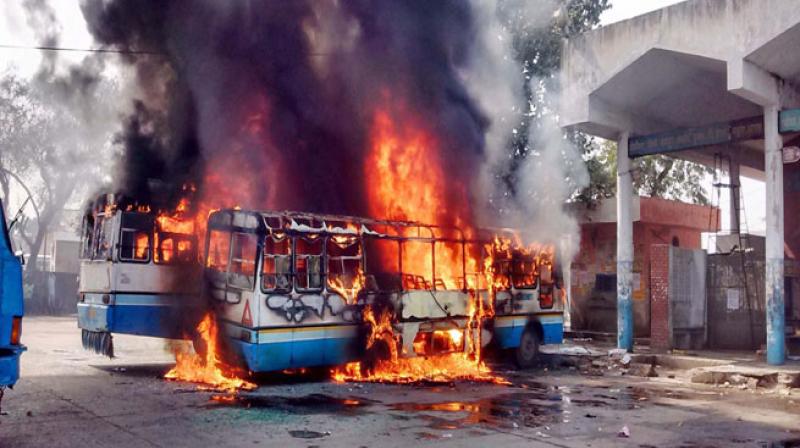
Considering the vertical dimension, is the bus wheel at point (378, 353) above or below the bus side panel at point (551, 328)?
below

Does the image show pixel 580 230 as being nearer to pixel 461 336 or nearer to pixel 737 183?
pixel 737 183

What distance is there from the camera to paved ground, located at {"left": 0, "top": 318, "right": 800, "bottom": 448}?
23.5 ft

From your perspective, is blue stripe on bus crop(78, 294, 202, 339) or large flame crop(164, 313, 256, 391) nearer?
large flame crop(164, 313, 256, 391)

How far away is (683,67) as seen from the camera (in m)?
15.4

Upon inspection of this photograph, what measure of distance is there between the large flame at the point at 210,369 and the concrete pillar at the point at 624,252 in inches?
364

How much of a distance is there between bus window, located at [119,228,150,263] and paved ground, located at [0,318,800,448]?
192cm

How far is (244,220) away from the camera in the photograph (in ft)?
34.1

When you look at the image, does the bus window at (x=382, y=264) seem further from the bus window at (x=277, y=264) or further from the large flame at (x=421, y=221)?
the bus window at (x=277, y=264)

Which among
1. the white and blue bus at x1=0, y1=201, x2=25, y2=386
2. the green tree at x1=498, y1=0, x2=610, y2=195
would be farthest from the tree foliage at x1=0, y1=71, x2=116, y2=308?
the white and blue bus at x1=0, y1=201, x2=25, y2=386

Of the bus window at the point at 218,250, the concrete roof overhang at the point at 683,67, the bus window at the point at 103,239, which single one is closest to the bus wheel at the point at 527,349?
the concrete roof overhang at the point at 683,67

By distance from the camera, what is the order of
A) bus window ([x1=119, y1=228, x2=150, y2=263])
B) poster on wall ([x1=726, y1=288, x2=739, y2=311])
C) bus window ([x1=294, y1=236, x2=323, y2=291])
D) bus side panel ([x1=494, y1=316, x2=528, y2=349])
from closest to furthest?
bus window ([x1=294, y1=236, x2=323, y2=291]), bus window ([x1=119, y1=228, x2=150, y2=263]), bus side panel ([x1=494, y1=316, x2=528, y2=349]), poster on wall ([x1=726, y1=288, x2=739, y2=311])

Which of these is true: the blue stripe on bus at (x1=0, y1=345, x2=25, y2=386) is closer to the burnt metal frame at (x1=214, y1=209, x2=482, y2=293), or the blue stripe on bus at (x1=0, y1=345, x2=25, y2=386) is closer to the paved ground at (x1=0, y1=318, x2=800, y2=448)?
the paved ground at (x1=0, y1=318, x2=800, y2=448)

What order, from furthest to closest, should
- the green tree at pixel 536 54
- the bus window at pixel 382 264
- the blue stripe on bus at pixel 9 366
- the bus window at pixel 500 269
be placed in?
→ the green tree at pixel 536 54 < the bus window at pixel 500 269 < the bus window at pixel 382 264 < the blue stripe on bus at pixel 9 366

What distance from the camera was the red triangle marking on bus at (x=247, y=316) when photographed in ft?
32.5
